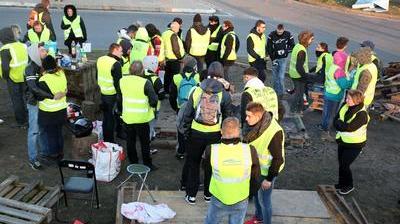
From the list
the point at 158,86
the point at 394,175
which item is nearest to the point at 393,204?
the point at 394,175

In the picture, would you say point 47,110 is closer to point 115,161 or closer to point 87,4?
point 115,161

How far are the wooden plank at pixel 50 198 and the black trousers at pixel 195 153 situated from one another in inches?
73.5

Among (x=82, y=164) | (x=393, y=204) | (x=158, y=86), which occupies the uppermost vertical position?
(x=158, y=86)

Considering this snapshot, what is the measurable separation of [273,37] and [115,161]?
534 cm

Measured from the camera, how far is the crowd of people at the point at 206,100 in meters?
5.43

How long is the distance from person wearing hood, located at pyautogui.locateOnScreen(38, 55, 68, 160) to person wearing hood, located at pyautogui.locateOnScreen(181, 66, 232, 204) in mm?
2347

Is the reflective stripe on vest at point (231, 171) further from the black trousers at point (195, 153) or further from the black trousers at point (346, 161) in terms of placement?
the black trousers at point (346, 161)

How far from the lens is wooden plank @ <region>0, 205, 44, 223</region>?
5.97 metres

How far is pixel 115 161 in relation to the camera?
784 centimetres

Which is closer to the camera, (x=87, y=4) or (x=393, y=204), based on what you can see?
(x=393, y=204)

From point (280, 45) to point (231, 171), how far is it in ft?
21.9

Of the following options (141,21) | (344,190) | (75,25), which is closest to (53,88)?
(75,25)

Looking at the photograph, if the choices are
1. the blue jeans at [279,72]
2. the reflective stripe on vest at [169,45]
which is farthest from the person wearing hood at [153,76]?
the blue jeans at [279,72]

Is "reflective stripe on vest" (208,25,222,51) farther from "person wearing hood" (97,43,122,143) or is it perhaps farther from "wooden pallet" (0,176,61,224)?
"wooden pallet" (0,176,61,224)
